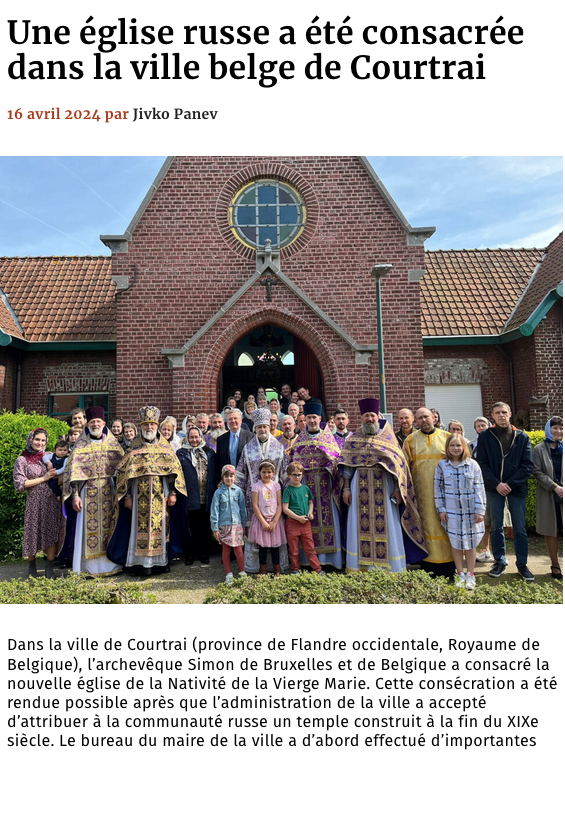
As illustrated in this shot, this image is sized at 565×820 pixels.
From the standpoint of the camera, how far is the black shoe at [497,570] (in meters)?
5.85

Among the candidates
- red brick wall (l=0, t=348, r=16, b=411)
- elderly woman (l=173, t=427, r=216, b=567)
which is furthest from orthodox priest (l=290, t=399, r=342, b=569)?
red brick wall (l=0, t=348, r=16, b=411)

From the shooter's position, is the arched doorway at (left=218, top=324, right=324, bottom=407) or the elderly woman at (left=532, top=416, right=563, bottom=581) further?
the arched doorway at (left=218, top=324, right=324, bottom=407)

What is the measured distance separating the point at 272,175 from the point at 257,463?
7162mm

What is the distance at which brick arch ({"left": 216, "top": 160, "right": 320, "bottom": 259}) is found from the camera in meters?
10.6

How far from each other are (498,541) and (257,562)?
2.69 metres

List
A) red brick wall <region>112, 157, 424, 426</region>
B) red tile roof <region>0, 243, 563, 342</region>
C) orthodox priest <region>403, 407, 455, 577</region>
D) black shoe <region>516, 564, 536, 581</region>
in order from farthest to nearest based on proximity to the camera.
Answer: red tile roof <region>0, 243, 563, 342</region> → red brick wall <region>112, 157, 424, 426</region> → black shoe <region>516, 564, 536, 581</region> → orthodox priest <region>403, 407, 455, 577</region>

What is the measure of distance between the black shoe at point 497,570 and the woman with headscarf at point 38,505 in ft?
15.9

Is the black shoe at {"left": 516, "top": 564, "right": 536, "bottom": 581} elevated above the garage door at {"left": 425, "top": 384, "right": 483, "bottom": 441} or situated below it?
below

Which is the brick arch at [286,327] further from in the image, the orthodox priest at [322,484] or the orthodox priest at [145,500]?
the orthodox priest at [322,484]

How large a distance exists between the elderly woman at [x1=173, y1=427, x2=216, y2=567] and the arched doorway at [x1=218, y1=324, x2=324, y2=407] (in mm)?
5799

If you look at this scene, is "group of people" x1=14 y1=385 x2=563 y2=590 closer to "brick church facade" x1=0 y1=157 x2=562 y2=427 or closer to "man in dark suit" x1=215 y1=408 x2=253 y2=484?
"man in dark suit" x1=215 y1=408 x2=253 y2=484

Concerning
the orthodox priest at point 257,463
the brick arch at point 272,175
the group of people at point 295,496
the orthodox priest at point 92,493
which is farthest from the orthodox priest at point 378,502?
the brick arch at point 272,175
